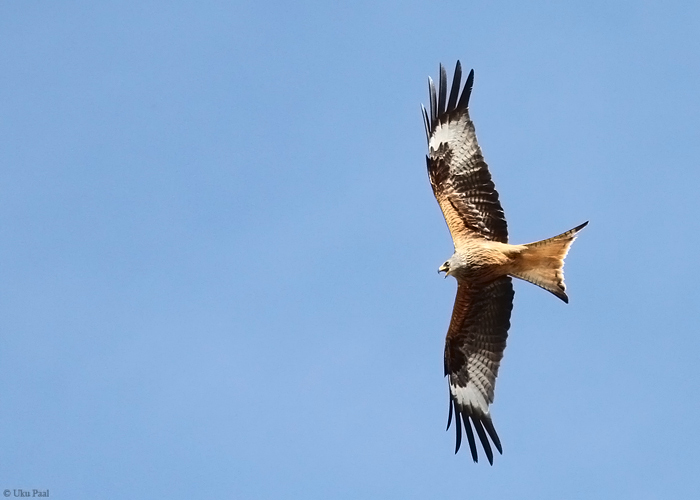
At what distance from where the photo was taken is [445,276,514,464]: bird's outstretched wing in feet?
34.6

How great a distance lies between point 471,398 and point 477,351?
567mm

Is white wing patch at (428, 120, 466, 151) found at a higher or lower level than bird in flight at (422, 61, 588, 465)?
higher

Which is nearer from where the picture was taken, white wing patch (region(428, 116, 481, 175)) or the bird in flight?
the bird in flight

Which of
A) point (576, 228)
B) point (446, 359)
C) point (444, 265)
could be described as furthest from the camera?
point (446, 359)

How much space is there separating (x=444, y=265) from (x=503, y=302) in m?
0.93

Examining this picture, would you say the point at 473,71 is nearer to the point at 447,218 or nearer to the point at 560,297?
the point at 447,218

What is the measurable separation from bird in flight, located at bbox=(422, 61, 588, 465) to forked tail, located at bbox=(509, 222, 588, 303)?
0.01m

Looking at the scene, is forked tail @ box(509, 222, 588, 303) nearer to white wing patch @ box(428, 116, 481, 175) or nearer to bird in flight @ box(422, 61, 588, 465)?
bird in flight @ box(422, 61, 588, 465)

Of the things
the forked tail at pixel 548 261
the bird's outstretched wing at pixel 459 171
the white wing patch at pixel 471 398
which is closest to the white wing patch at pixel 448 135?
→ the bird's outstretched wing at pixel 459 171

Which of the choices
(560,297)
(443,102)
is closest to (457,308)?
(560,297)

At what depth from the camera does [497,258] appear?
32.8ft

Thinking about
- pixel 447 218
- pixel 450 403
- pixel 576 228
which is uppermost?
pixel 447 218

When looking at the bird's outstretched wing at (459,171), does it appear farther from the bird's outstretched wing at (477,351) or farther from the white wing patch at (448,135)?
the bird's outstretched wing at (477,351)

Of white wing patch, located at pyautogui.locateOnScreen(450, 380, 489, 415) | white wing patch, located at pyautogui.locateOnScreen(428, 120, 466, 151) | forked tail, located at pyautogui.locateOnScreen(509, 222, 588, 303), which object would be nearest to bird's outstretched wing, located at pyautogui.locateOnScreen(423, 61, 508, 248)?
white wing patch, located at pyautogui.locateOnScreen(428, 120, 466, 151)
